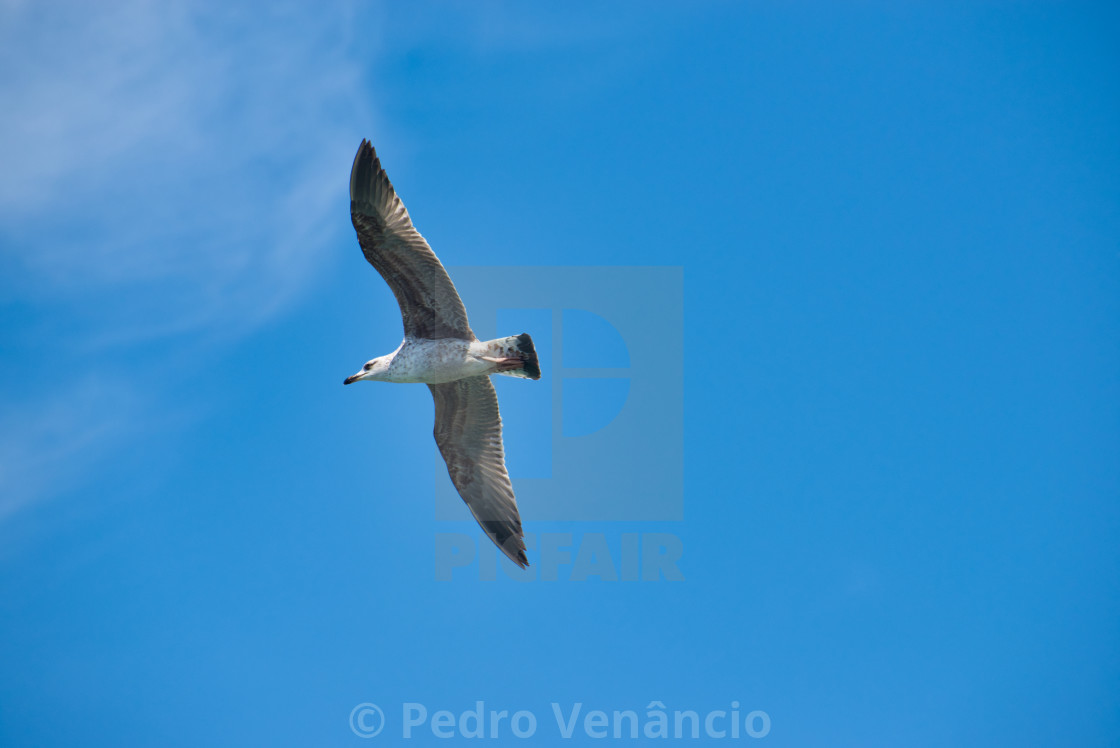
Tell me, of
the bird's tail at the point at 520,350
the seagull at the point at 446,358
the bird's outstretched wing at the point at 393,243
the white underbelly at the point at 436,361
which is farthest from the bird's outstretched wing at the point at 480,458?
the bird's outstretched wing at the point at 393,243

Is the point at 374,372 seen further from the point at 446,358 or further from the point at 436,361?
the point at 446,358

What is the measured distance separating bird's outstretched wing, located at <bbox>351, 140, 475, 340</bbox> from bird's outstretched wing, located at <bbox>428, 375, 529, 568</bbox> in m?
1.63

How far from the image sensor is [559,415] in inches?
530

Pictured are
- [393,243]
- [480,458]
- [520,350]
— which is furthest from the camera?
[480,458]

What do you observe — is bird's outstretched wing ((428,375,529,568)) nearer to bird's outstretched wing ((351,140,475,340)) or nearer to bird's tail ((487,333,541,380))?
bird's tail ((487,333,541,380))

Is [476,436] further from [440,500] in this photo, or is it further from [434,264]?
[434,264]

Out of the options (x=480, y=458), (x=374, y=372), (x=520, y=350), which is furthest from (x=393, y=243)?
(x=480, y=458)

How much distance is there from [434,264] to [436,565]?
5.48 metres

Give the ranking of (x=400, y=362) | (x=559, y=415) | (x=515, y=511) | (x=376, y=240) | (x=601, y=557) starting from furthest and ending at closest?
(x=601, y=557)
(x=559, y=415)
(x=515, y=511)
(x=400, y=362)
(x=376, y=240)

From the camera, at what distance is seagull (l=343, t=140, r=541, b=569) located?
10.2 m

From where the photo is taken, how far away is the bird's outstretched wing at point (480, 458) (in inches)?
469

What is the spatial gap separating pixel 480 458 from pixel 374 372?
6.45ft

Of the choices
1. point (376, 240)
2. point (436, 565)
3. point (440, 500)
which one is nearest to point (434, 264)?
point (376, 240)

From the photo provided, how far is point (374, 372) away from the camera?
1127cm
